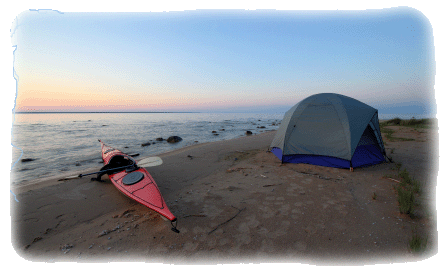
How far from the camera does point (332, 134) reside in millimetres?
6906

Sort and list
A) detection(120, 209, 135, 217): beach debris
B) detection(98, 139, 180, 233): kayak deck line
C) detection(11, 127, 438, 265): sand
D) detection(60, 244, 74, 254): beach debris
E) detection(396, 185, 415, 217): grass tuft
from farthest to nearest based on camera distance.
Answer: detection(120, 209, 135, 217): beach debris, detection(98, 139, 180, 233): kayak deck line, detection(396, 185, 415, 217): grass tuft, detection(60, 244, 74, 254): beach debris, detection(11, 127, 438, 265): sand

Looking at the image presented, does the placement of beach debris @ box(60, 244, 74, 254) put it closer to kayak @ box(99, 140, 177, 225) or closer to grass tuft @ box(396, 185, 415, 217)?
kayak @ box(99, 140, 177, 225)

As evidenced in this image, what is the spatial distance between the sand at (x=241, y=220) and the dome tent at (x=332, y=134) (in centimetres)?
55

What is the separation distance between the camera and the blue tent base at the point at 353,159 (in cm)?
674

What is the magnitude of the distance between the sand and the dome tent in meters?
0.55

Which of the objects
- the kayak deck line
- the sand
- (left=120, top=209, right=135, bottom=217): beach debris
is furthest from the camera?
(left=120, top=209, right=135, bottom=217): beach debris

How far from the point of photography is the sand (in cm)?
282

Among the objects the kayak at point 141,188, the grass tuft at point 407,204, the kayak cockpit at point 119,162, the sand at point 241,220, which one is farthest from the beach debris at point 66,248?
the grass tuft at point 407,204

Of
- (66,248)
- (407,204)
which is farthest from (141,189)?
(407,204)

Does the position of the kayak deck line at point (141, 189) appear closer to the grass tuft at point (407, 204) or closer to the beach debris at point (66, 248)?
the beach debris at point (66, 248)

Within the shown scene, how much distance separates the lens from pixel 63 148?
543 inches

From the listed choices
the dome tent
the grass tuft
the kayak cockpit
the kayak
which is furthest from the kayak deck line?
the dome tent

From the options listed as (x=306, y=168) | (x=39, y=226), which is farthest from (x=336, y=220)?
(x=39, y=226)

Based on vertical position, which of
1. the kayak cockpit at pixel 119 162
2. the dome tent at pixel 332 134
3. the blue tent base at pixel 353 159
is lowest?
the kayak cockpit at pixel 119 162
